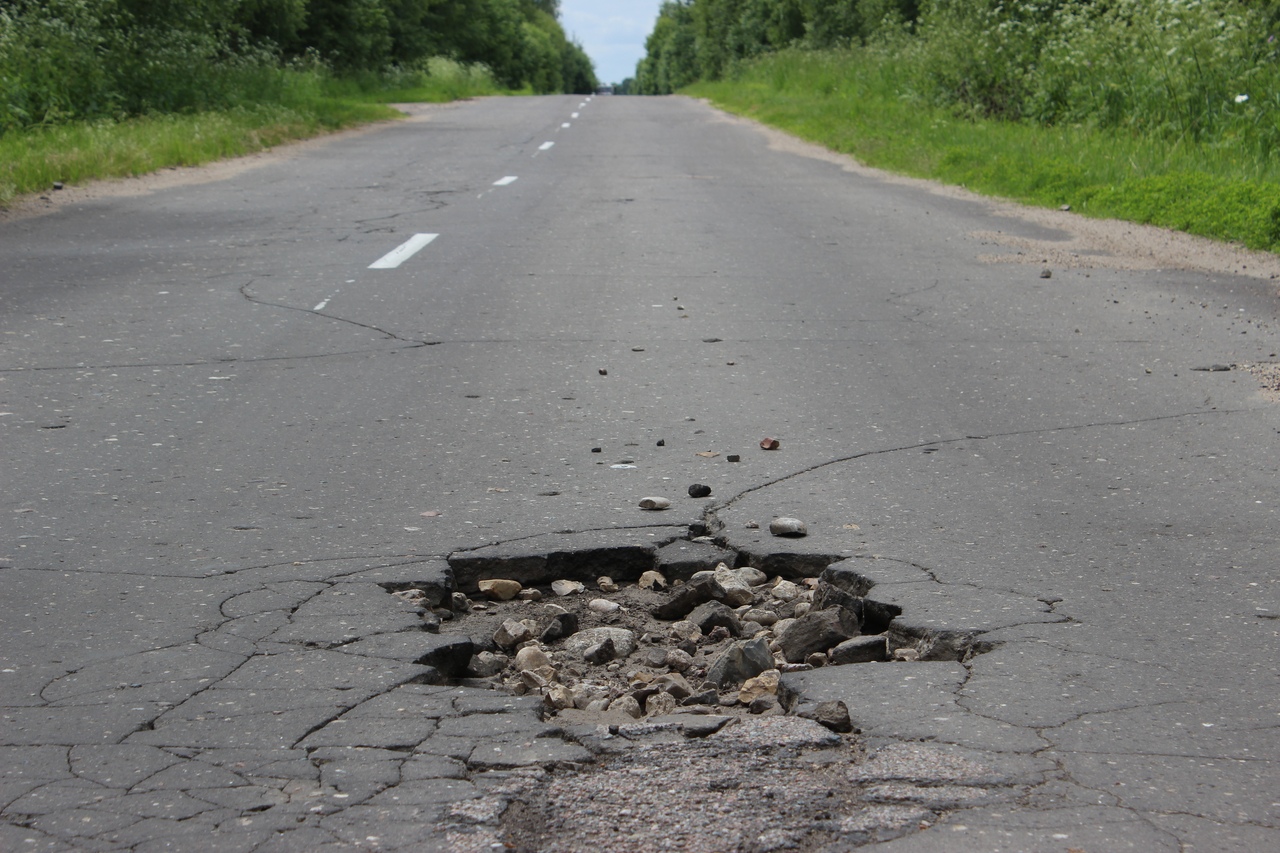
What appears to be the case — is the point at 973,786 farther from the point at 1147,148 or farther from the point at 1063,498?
the point at 1147,148

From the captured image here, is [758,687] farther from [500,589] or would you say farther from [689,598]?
[500,589]

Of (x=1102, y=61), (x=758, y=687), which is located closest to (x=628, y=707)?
(x=758, y=687)

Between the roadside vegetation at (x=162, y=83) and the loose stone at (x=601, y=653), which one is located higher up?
the roadside vegetation at (x=162, y=83)

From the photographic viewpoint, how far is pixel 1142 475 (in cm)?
474

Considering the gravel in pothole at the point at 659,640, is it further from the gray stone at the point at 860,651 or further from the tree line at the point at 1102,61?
the tree line at the point at 1102,61

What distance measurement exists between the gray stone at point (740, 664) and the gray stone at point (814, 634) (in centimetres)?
8

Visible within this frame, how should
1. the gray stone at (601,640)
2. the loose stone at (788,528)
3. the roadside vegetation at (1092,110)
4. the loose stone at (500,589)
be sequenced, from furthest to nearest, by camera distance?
the roadside vegetation at (1092,110) → the loose stone at (788,528) → the loose stone at (500,589) → the gray stone at (601,640)

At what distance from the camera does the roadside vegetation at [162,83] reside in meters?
15.7

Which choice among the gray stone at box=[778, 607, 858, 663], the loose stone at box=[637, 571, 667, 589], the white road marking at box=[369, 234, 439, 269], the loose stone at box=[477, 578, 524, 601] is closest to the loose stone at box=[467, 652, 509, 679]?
the loose stone at box=[477, 578, 524, 601]

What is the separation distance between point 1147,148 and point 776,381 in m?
9.30

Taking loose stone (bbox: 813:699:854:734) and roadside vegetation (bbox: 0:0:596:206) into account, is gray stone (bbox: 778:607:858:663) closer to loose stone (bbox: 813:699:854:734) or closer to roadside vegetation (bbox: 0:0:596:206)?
loose stone (bbox: 813:699:854:734)

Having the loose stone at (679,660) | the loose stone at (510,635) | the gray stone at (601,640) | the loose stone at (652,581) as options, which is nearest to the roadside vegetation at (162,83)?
the loose stone at (652,581)

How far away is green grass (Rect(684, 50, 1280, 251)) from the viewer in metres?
10.8

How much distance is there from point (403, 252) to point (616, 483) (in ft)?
18.3
